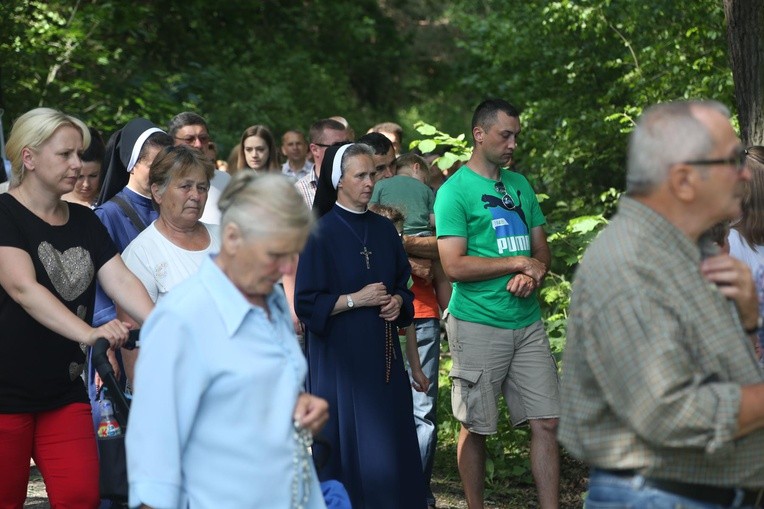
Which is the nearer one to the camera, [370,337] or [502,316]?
[370,337]

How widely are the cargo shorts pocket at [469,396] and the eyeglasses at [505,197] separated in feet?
3.16

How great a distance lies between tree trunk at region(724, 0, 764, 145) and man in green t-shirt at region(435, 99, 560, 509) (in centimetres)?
167

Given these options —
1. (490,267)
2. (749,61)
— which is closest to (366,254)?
(490,267)

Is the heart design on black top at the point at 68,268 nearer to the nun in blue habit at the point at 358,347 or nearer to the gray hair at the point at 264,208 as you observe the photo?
the nun in blue habit at the point at 358,347

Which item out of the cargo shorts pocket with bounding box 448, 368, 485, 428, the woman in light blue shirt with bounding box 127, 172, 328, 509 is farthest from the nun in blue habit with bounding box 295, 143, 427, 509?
the woman in light blue shirt with bounding box 127, 172, 328, 509

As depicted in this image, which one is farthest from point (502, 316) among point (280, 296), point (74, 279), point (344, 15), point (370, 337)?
point (344, 15)

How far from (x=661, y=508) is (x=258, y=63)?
63.4 feet

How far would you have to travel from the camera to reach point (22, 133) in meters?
5.49

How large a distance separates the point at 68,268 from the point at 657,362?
2.97 metres

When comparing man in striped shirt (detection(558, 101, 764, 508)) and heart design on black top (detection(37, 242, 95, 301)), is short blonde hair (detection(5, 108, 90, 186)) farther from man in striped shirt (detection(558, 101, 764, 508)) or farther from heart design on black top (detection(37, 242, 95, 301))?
man in striped shirt (detection(558, 101, 764, 508))

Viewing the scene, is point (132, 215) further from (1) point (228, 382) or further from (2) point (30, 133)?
(1) point (228, 382)

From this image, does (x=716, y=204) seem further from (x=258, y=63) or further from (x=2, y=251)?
(x=258, y=63)

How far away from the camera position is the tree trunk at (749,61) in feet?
26.4

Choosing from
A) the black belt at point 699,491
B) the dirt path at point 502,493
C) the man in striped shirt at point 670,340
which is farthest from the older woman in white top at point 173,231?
the black belt at point 699,491
